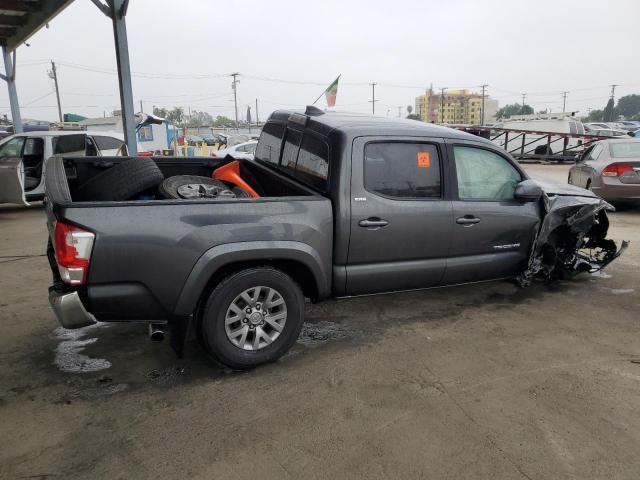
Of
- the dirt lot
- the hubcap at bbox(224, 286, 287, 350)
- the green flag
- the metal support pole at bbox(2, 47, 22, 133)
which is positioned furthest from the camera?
the metal support pole at bbox(2, 47, 22, 133)

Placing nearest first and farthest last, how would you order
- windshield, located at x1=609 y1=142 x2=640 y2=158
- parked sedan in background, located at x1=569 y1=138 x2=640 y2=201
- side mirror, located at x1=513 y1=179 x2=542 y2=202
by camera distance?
side mirror, located at x1=513 y1=179 x2=542 y2=202 → parked sedan in background, located at x1=569 y1=138 x2=640 y2=201 → windshield, located at x1=609 y1=142 x2=640 y2=158

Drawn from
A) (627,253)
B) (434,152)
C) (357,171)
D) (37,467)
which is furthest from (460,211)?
(627,253)

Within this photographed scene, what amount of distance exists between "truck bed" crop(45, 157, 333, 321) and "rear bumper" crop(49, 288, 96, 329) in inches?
2.0

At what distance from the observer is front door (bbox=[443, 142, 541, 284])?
397cm

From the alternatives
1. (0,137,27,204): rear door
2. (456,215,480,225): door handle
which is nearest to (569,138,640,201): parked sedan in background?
(456,215,480,225): door handle

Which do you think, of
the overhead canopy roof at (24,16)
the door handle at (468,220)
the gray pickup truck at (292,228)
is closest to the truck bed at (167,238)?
the gray pickup truck at (292,228)

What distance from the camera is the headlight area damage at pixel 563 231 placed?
14.8 feet

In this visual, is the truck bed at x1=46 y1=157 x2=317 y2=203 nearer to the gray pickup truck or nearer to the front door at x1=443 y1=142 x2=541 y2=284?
the gray pickup truck

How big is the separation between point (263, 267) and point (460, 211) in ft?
5.86

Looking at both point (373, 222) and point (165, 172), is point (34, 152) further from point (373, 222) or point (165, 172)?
point (373, 222)

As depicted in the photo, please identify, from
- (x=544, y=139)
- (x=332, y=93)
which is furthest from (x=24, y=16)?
(x=544, y=139)

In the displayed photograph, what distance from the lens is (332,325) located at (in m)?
4.13

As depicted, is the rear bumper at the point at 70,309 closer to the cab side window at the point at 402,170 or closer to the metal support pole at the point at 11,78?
the cab side window at the point at 402,170

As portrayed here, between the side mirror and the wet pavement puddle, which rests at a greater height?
the side mirror
